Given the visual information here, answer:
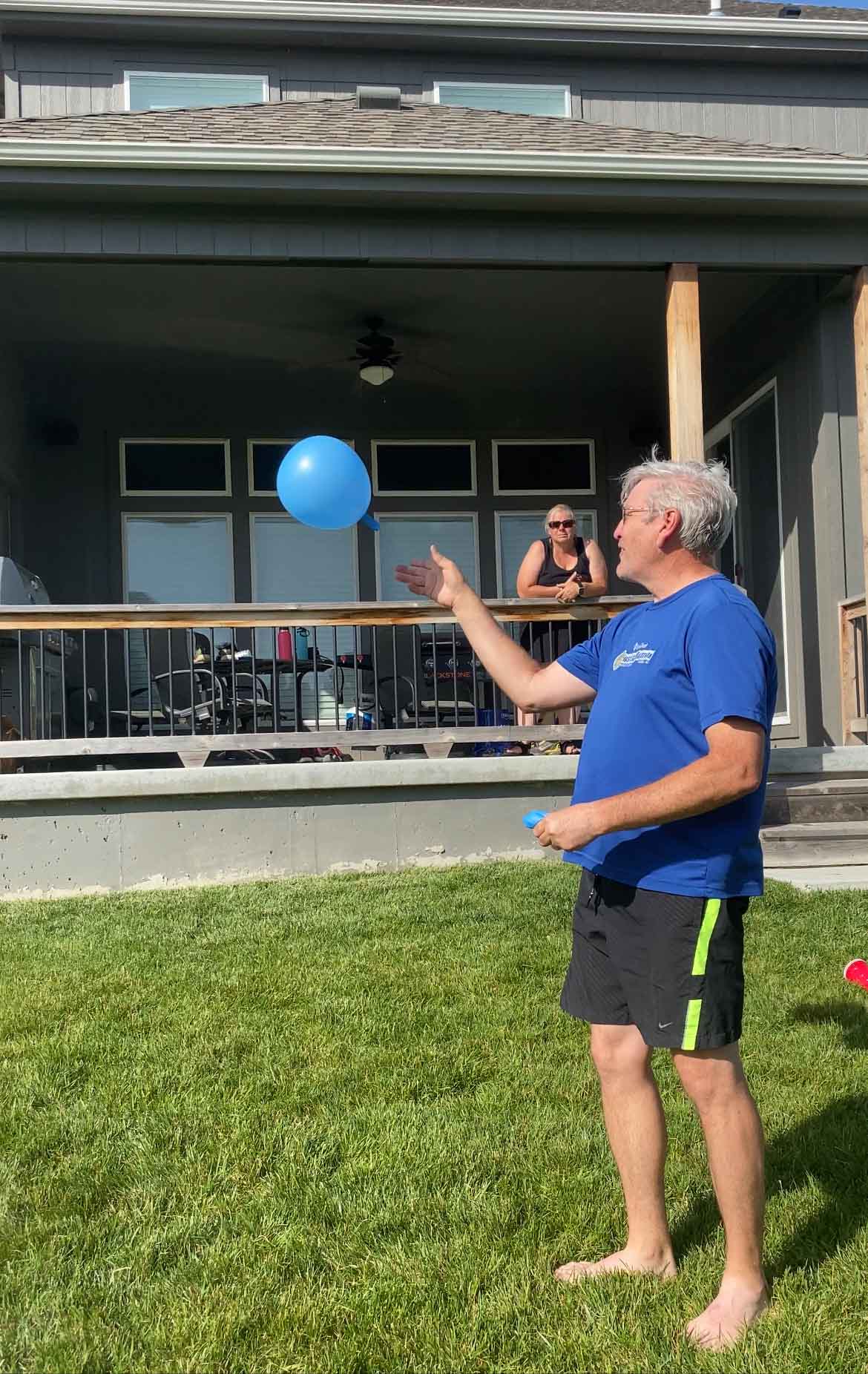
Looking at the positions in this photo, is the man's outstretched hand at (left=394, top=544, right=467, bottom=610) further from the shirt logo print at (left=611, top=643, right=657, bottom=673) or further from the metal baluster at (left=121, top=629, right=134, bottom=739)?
the metal baluster at (left=121, top=629, right=134, bottom=739)

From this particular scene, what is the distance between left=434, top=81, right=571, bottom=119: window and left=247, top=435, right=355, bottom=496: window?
3.12 m

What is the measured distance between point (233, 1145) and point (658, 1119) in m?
1.14

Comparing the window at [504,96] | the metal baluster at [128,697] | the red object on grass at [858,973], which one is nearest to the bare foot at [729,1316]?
the red object on grass at [858,973]

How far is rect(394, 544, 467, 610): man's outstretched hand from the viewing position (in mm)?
2682

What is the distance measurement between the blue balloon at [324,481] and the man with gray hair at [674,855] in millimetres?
1646

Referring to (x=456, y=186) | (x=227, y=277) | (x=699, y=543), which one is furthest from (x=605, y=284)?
(x=699, y=543)

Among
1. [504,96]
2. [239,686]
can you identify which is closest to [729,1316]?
[239,686]

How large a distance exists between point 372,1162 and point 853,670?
223 inches

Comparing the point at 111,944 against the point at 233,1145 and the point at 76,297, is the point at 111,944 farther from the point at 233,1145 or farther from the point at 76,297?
the point at 76,297

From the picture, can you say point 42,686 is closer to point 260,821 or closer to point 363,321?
point 260,821

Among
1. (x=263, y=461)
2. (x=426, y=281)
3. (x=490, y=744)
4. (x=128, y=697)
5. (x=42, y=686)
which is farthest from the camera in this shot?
(x=263, y=461)

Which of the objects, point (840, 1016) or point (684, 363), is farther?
point (684, 363)

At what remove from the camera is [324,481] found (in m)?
3.79

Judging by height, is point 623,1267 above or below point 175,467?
below
